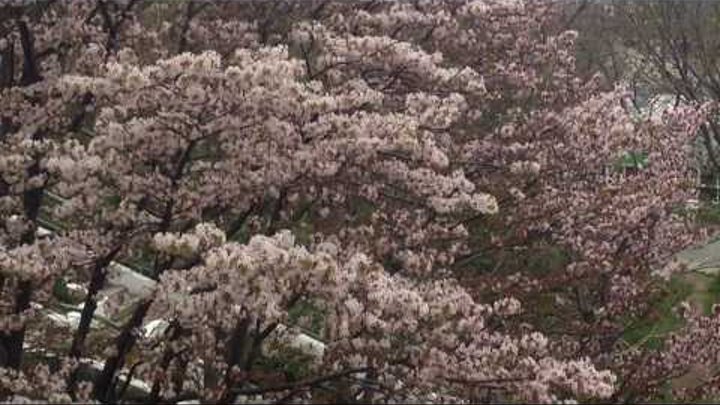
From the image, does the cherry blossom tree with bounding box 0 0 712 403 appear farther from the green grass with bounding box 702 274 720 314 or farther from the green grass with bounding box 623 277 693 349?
the green grass with bounding box 702 274 720 314

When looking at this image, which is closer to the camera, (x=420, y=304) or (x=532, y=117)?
(x=420, y=304)

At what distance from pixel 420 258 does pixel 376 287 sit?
150cm

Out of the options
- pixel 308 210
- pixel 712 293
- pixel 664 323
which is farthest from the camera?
pixel 712 293

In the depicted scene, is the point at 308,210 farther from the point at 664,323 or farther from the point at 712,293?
the point at 712,293

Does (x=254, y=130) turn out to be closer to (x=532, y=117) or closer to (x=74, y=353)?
(x=74, y=353)

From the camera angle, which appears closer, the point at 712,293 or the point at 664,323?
the point at 664,323

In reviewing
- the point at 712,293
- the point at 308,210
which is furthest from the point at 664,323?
the point at 308,210

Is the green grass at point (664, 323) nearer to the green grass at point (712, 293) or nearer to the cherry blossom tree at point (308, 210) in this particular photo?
the green grass at point (712, 293)

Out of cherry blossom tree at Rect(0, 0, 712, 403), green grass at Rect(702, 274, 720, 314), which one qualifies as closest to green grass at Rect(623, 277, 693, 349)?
green grass at Rect(702, 274, 720, 314)

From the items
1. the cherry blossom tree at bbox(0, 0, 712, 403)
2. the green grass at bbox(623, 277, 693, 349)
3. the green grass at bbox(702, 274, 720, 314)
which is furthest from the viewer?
the green grass at bbox(702, 274, 720, 314)

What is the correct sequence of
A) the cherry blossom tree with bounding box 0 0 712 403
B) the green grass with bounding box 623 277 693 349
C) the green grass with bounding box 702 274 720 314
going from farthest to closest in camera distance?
the green grass with bounding box 702 274 720 314, the green grass with bounding box 623 277 693 349, the cherry blossom tree with bounding box 0 0 712 403

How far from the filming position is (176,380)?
7.60 m

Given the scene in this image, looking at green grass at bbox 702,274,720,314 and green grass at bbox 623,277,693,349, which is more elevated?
green grass at bbox 702,274,720,314

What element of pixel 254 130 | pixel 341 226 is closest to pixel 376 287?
pixel 254 130
